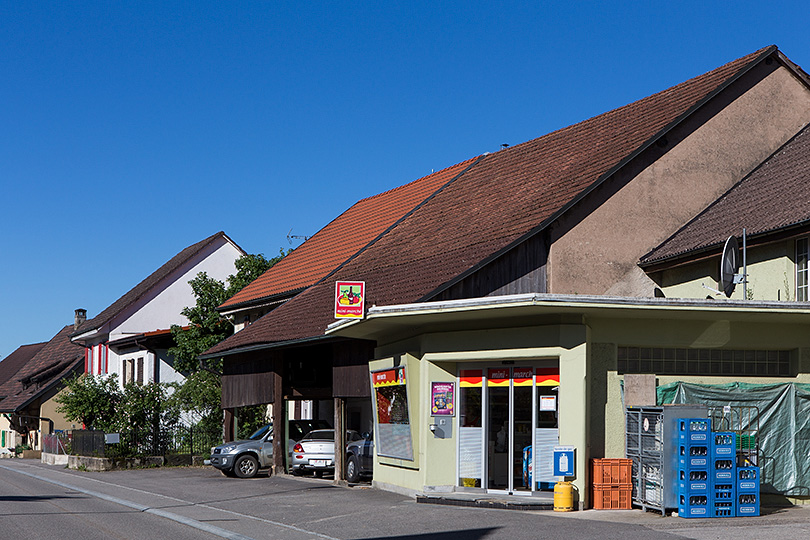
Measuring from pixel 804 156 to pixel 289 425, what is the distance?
1521cm

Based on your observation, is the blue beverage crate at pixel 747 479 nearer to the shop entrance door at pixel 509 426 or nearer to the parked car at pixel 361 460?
the shop entrance door at pixel 509 426

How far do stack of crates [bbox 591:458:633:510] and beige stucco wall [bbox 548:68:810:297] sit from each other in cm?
553

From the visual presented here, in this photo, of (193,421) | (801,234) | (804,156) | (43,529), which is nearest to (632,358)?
(801,234)

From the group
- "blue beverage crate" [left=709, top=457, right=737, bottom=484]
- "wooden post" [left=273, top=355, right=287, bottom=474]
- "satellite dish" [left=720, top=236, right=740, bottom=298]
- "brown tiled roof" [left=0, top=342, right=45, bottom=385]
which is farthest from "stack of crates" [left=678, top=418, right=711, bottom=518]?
"brown tiled roof" [left=0, top=342, right=45, bottom=385]

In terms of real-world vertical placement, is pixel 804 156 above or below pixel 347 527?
above

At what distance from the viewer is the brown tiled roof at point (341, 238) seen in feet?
111

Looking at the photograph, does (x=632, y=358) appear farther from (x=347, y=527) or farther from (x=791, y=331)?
(x=347, y=527)

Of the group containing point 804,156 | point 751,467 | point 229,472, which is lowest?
point 229,472

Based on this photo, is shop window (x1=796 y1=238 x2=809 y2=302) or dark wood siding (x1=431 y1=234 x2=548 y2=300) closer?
A: shop window (x1=796 y1=238 x2=809 y2=302)

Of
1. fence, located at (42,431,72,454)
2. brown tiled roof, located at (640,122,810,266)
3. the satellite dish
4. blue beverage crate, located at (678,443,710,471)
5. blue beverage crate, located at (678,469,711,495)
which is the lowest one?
fence, located at (42,431,72,454)

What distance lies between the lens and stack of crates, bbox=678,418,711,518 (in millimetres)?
15438

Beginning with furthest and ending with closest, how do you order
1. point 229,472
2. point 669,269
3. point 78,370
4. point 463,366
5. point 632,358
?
point 78,370 → point 229,472 → point 669,269 → point 463,366 → point 632,358

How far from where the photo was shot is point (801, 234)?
1852 cm

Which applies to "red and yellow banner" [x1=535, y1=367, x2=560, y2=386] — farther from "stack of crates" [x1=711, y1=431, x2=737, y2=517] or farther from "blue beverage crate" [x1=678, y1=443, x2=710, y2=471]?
"stack of crates" [x1=711, y1=431, x2=737, y2=517]
